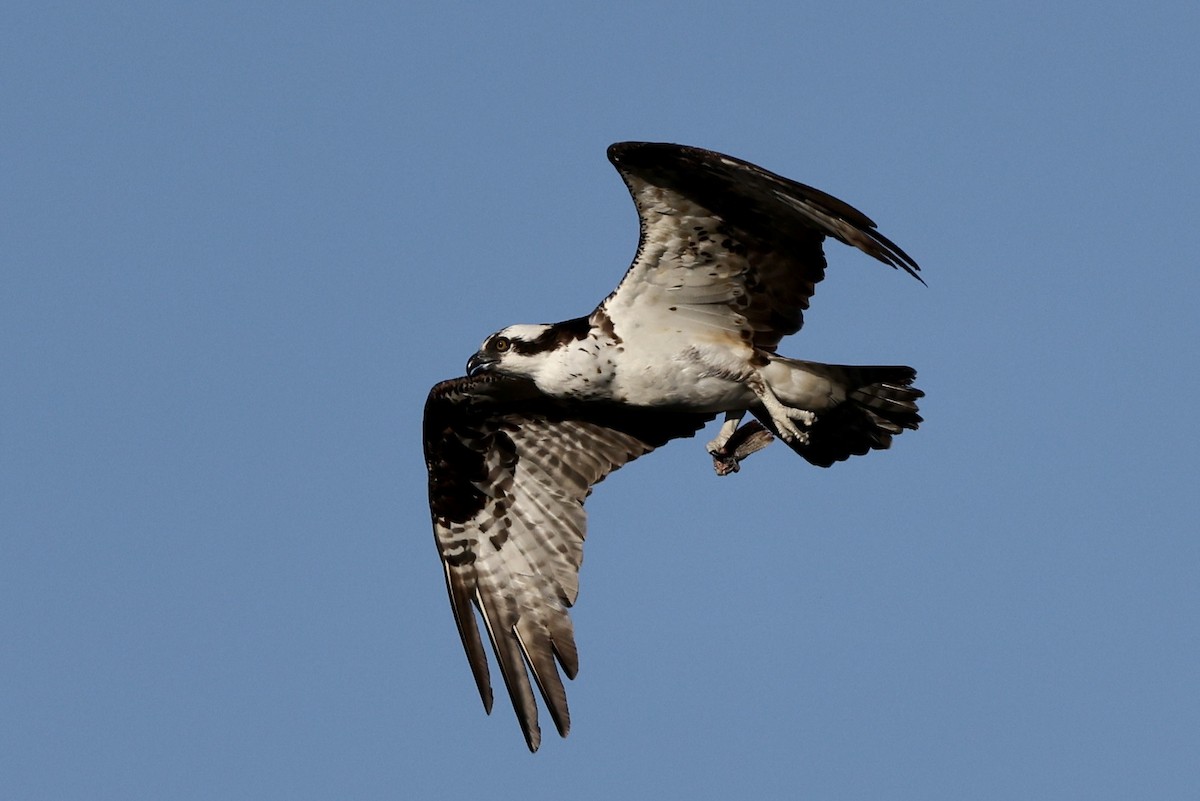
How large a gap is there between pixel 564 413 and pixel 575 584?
1.24 meters

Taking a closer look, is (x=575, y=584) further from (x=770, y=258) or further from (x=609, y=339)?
(x=770, y=258)

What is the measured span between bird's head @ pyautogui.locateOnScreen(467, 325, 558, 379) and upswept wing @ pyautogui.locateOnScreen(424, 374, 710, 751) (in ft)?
1.43

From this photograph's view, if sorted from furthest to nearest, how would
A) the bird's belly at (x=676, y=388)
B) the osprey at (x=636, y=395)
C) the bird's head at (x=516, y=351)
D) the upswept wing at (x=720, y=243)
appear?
the bird's head at (x=516, y=351), the bird's belly at (x=676, y=388), the osprey at (x=636, y=395), the upswept wing at (x=720, y=243)

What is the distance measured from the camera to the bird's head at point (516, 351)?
11.9 meters

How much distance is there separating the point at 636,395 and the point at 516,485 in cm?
164

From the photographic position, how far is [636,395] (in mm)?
11891

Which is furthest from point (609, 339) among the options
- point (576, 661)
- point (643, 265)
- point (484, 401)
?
point (576, 661)

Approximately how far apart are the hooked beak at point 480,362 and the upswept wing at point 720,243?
87 cm

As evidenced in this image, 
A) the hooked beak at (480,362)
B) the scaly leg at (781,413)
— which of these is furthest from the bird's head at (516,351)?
the scaly leg at (781,413)

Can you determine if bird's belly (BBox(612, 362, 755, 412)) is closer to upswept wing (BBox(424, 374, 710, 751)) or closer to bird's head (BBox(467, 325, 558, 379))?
bird's head (BBox(467, 325, 558, 379))

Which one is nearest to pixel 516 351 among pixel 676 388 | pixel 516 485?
pixel 676 388

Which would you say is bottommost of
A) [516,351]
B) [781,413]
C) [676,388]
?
[781,413]

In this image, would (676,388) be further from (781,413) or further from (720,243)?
(720,243)

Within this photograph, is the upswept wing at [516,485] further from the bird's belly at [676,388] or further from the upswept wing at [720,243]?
the upswept wing at [720,243]
